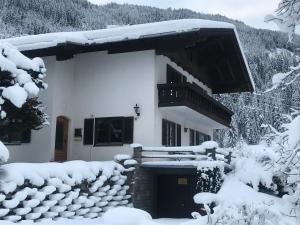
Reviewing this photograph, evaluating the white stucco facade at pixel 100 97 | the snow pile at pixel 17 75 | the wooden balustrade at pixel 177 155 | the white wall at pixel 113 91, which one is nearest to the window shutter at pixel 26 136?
the white stucco facade at pixel 100 97

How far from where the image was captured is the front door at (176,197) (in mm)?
17969

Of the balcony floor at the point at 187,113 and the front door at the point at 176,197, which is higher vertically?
the balcony floor at the point at 187,113

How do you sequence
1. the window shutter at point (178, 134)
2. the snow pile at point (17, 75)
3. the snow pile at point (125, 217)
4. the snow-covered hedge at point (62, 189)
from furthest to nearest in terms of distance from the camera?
the window shutter at point (178, 134) → the snow pile at point (17, 75) → the snow-covered hedge at point (62, 189) → the snow pile at point (125, 217)

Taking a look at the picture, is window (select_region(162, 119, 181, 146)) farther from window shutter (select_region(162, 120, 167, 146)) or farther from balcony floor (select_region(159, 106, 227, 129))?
balcony floor (select_region(159, 106, 227, 129))

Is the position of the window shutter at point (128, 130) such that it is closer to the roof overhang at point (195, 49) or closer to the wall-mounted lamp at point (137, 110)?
the wall-mounted lamp at point (137, 110)

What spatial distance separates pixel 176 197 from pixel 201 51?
31.5 feet

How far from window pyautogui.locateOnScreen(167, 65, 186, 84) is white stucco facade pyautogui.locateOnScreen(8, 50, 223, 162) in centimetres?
32

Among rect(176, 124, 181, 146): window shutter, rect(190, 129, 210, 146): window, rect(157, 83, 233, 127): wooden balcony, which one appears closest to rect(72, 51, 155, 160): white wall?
rect(157, 83, 233, 127): wooden balcony

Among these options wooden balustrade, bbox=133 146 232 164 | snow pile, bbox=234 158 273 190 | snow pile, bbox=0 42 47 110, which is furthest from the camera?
wooden balustrade, bbox=133 146 232 164

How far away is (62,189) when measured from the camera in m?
13.0

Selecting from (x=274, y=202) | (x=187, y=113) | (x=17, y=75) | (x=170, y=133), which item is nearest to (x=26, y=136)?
(x=17, y=75)

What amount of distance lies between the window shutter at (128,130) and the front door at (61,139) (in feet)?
9.15

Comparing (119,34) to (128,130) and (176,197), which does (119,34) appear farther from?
(176,197)

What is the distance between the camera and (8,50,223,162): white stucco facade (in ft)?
60.1
